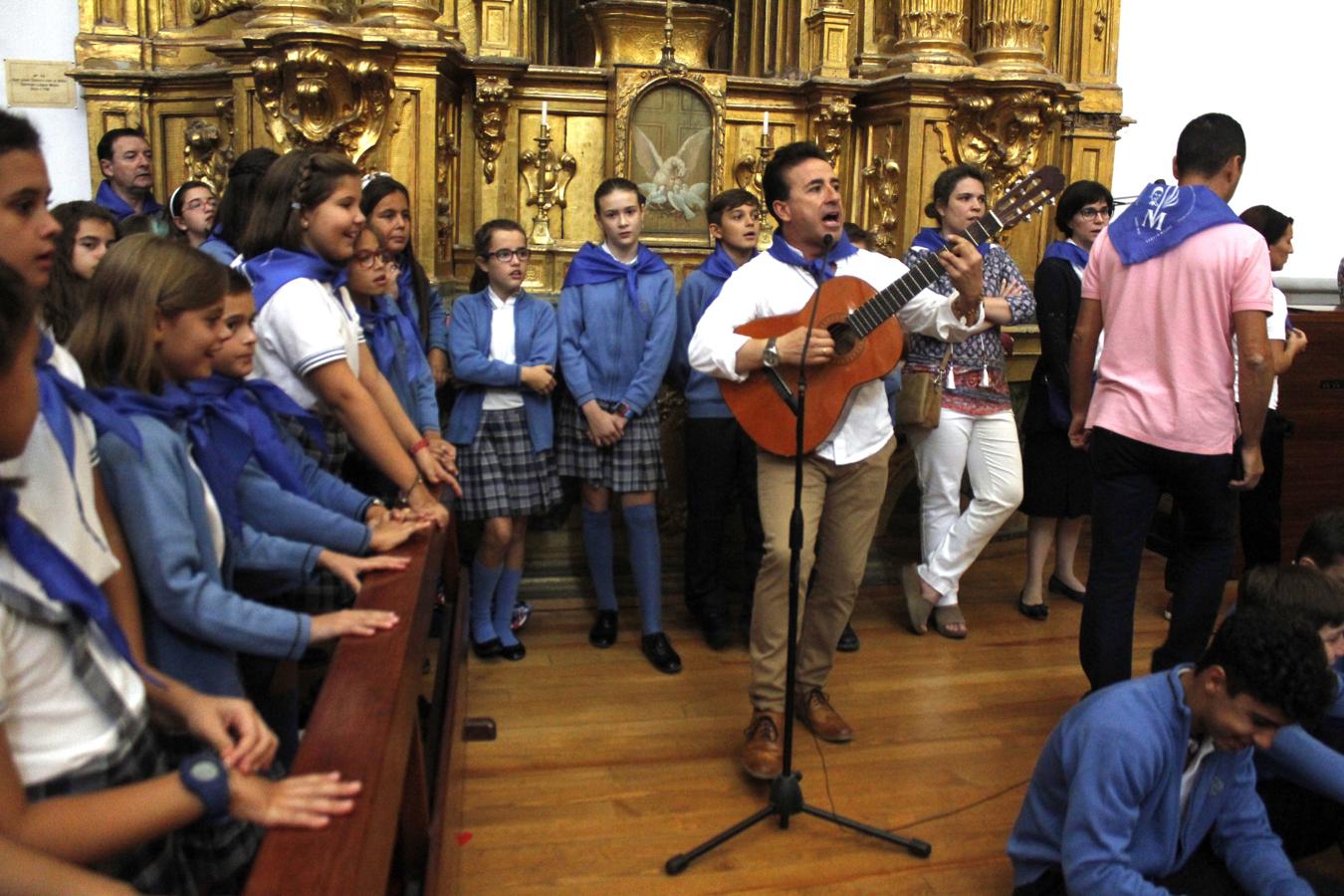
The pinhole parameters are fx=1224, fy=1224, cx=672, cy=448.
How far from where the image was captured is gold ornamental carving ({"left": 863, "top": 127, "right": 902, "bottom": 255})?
18.5ft

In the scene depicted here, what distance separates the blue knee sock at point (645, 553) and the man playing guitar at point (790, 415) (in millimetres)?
896

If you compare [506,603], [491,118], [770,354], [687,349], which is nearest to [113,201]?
[491,118]

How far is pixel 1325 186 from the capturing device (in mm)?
7238

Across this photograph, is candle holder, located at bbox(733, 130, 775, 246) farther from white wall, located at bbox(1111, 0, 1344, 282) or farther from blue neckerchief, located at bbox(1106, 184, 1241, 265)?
blue neckerchief, located at bbox(1106, 184, 1241, 265)

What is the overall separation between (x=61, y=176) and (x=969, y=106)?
4.08 meters

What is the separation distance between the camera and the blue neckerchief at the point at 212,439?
1914 millimetres

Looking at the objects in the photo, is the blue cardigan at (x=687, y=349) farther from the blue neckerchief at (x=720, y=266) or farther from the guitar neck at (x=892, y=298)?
the guitar neck at (x=892, y=298)

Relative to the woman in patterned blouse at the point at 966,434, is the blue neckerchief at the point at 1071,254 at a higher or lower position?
higher

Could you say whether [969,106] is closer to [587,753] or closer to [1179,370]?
[1179,370]

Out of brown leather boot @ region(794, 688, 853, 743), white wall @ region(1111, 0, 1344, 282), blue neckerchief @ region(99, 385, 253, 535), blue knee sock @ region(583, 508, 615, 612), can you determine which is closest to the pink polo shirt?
brown leather boot @ region(794, 688, 853, 743)

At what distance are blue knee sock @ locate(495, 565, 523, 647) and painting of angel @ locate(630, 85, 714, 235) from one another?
2047mm

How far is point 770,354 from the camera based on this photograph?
10.0 feet

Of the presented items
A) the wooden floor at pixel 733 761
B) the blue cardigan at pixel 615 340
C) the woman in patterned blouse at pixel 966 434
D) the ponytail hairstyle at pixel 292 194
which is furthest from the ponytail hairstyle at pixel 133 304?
the woman in patterned blouse at pixel 966 434

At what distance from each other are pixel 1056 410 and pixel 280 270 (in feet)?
9.72
